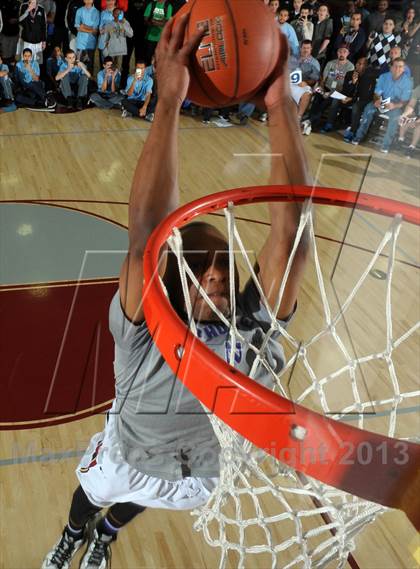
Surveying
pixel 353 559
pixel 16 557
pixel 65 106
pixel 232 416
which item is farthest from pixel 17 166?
pixel 232 416

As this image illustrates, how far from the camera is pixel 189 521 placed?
1.81 metres

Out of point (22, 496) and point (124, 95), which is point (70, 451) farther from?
point (124, 95)

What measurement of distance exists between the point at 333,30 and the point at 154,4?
1.88 m

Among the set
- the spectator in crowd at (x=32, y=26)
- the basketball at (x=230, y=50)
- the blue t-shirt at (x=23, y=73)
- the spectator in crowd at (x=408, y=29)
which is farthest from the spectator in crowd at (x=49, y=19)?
the basketball at (x=230, y=50)

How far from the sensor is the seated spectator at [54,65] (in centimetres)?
537

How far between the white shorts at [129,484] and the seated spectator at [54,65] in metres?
4.83

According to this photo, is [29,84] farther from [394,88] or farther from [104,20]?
[394,88]

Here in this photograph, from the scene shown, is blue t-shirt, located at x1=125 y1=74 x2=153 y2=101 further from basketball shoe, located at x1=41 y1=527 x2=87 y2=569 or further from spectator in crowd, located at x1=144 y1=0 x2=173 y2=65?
basketball shoe, located at x1=41 y1=527 x2=87 y2=569

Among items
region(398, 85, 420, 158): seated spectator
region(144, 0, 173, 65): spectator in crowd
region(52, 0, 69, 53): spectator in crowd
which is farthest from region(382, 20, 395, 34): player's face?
region(52, 0, 69, 53): spectator in crowd

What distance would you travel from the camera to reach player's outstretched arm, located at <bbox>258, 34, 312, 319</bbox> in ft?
3.87

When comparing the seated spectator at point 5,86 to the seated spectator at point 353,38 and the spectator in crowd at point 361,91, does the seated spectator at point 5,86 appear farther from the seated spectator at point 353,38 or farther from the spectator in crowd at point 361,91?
the spectator in crowd at point 361,91

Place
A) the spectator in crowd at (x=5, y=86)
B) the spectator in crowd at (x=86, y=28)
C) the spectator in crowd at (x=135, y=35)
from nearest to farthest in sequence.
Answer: the spectator in crowd at (x=5, y=86) → the spectator in crowd at (x=86, y=28) → the spectator in crowd at (x=135, y=35)

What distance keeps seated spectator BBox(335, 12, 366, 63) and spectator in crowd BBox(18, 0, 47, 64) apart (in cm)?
296

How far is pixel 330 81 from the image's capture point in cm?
579
